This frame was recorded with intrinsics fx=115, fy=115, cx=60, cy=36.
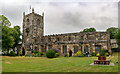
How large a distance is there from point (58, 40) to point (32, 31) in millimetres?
12653

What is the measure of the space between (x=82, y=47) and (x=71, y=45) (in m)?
3.97

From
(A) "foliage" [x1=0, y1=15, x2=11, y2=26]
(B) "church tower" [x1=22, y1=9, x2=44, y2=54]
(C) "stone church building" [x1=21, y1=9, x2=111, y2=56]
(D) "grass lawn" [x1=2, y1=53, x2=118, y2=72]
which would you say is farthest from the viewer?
(B) "church tower" [x1=22, y1=9, x2=44, y2=54]

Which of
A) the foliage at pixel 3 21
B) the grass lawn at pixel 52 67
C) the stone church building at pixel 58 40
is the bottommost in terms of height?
the grass lawn at pixel 52 67

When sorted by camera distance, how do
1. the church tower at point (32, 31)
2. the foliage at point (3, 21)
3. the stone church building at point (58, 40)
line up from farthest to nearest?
the church tower at point (32, 31) → the stone church building at point (58, 40) → the foliage at point (3, 21)

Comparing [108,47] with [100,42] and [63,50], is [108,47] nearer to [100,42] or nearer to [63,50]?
[100,42]

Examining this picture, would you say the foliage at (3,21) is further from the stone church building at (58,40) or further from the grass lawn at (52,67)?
the stone church building at (58,40)

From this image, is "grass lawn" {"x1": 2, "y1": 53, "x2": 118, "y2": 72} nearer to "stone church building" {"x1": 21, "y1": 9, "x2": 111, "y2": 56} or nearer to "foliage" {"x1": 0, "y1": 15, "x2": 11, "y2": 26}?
"foliage" {"x1": 0, "y1": 15, "x2": 11, "y2": 26}

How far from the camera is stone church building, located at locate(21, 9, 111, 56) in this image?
122 ft

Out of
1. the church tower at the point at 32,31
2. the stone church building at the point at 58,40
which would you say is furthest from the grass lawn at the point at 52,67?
the church tower at the point at 32,31

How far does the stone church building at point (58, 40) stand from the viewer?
37.1m

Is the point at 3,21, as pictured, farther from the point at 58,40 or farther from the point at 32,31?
the point at 32,31

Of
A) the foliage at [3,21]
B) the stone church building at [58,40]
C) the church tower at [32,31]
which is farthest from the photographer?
the church tower at [32,31]

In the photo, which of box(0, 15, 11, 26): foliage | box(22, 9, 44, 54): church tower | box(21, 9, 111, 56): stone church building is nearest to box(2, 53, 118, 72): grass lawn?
box(0, 15, 11, 26): foliage

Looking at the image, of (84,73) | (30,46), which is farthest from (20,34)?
(84,73)
